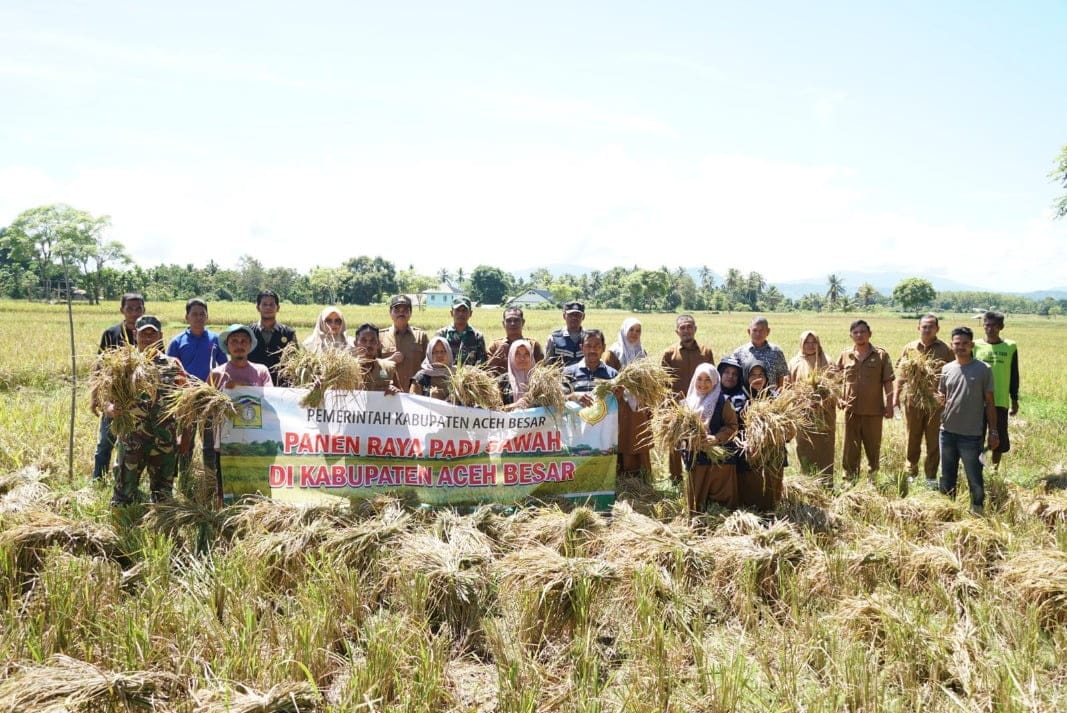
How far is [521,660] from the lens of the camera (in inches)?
137

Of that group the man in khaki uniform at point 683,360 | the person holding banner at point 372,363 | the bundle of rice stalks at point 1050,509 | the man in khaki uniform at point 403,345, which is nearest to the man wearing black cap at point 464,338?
the man in khaki uniform at point 403,345

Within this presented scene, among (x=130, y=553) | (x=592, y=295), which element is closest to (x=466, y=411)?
(x=130, y=553)

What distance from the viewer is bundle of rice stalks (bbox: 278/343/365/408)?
5188mm

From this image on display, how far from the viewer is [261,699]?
2873 mm

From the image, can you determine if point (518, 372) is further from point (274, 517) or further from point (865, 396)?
point (865, 396)

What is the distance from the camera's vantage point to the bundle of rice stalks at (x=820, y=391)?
575cm

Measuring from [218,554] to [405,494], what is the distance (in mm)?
1410

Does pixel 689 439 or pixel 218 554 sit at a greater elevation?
pixel 689 439

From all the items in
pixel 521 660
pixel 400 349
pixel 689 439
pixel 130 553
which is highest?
pixel 400 349

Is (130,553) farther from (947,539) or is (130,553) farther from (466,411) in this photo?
(947,539)

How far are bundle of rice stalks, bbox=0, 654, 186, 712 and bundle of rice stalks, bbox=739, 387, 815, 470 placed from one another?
419 cm

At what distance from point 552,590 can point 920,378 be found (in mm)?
4945

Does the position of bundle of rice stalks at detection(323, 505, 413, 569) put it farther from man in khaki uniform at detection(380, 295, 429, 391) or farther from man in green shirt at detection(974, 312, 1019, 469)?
man in green shirt at detection(974, 312, 1019, 469)

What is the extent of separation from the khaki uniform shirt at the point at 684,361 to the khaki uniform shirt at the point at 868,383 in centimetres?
154
